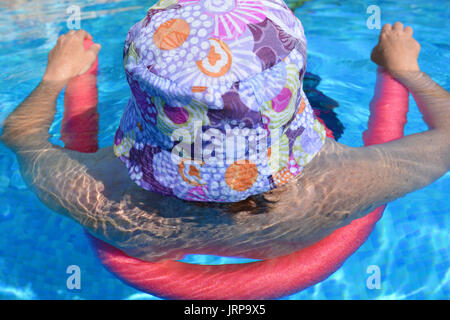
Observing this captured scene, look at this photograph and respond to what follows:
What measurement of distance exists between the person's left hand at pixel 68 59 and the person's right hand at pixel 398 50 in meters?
2.39

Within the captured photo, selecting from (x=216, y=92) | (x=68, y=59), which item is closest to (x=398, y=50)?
(x=216, y=92)

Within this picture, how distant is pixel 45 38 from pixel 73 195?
11.8 feet

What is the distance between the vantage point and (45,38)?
16.2 ft

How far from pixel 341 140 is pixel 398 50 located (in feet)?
2.66

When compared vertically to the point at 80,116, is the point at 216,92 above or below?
above

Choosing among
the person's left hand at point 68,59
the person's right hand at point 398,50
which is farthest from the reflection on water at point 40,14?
the person's right hand at point 398,50

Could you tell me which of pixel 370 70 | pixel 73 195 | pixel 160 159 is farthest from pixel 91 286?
pixel 370 70

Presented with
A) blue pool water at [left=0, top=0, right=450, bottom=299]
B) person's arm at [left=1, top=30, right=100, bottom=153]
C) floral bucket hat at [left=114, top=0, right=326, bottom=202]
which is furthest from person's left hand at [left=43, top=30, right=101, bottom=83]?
floral bucket hat at [left=114, top=0, right=326, bottom=202]

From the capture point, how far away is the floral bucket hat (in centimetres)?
138

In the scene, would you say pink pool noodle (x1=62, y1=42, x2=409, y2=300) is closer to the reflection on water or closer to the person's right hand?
the person's right hand

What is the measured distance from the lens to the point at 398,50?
3248 millimetres

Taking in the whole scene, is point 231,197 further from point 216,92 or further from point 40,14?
point 40,14

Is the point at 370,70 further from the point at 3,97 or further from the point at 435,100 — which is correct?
the point at 3,97

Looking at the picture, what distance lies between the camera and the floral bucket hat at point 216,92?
138 cm
